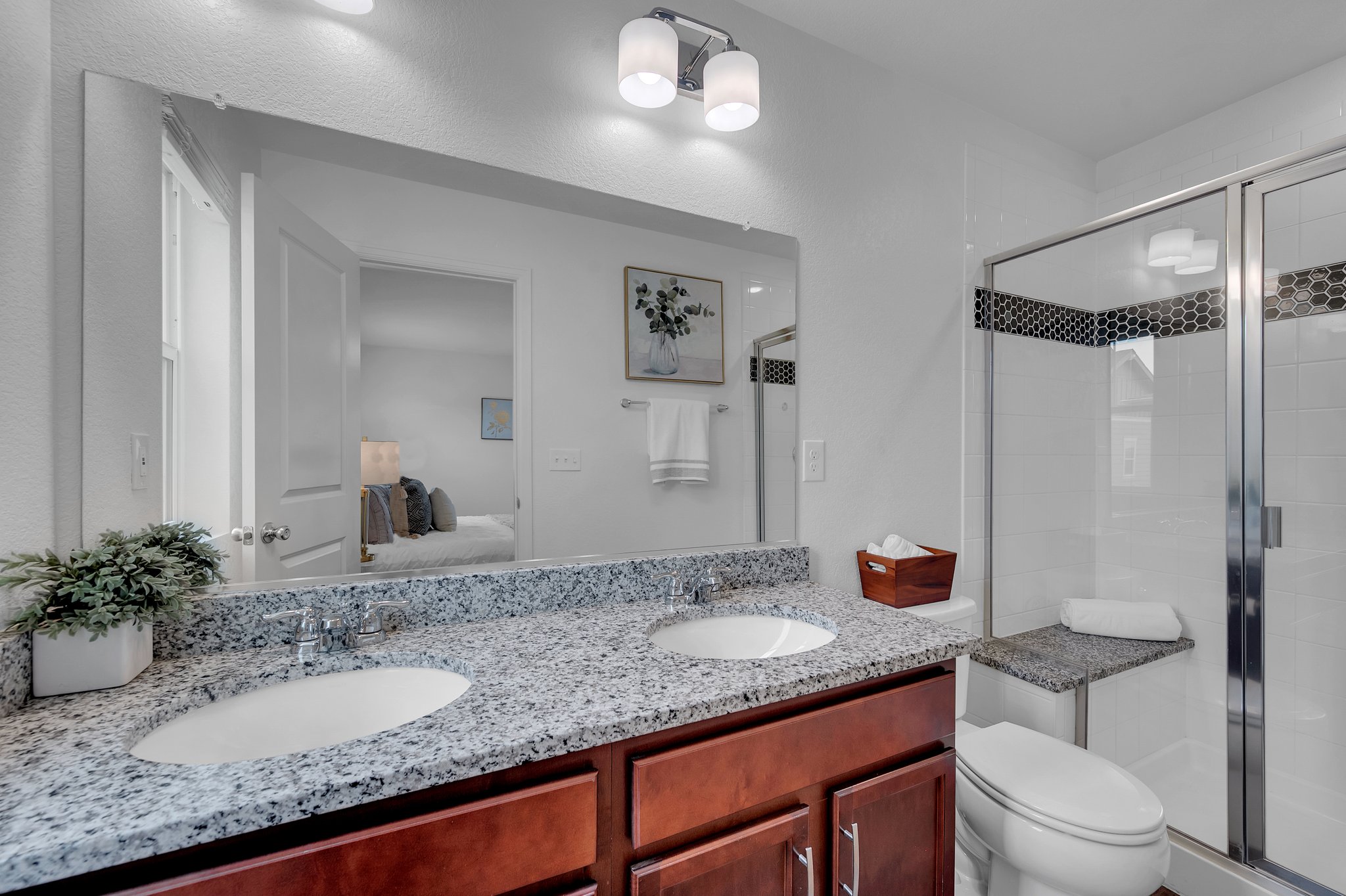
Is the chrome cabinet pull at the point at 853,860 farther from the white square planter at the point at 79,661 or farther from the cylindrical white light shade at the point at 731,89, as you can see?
the cylindrical white light shade at the point at 731,89

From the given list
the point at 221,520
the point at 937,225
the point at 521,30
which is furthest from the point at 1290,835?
the point at 521,30

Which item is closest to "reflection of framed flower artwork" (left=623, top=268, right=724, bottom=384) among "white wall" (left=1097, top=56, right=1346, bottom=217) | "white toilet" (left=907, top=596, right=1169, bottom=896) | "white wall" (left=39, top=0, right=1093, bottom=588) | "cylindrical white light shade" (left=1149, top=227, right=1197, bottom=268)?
"white wall" (left=39, top=0, right=1093, bottom=588)

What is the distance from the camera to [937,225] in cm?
202

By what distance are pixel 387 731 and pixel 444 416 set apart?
65 centimetres

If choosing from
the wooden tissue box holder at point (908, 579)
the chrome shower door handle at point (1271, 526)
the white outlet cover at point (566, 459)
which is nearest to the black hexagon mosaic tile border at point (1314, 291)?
the chrome shower door handle at point (1271, 526)

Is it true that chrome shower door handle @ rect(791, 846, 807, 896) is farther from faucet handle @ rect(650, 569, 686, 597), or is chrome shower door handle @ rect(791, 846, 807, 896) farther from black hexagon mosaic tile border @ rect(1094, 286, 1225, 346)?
black hexagon mosaic tile border @ rect(1094, 286, 1225, 346)

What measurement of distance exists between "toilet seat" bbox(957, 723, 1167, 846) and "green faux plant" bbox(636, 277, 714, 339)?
49.8 inches

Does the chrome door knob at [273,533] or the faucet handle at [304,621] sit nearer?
the faucet handle at [304,621]

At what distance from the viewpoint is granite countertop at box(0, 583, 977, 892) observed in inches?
22.9

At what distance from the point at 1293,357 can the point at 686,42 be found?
182 cm

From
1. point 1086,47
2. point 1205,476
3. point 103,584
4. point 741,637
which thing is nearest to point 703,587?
point 741,637

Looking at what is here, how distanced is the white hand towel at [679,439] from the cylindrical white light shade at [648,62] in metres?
0.71

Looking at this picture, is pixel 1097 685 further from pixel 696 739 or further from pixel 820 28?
pixel 820 28

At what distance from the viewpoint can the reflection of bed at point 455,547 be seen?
3.97 ft
